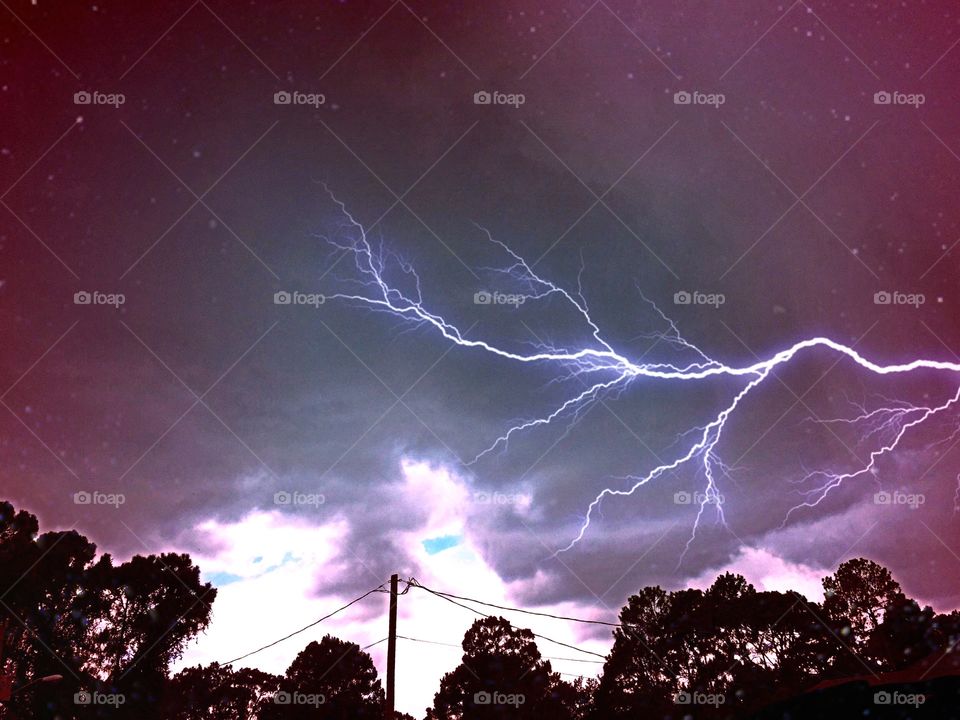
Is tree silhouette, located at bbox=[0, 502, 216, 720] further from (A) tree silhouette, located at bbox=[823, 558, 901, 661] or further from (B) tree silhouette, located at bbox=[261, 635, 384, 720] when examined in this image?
(A) tree silhouette, located at bbox=[823, 558, 901, 661]

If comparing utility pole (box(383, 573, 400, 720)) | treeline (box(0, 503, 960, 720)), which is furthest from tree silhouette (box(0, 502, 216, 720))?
utility pole (box(383, 573, 400, 720))

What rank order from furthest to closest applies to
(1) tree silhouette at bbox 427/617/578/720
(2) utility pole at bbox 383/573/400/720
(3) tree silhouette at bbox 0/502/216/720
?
(1) tree silhouette at bbox 427/617/578/720 < (3) tree silhouette at bbox 0/502/216/720 < (2) utility pole at bbox 383/573/400/720

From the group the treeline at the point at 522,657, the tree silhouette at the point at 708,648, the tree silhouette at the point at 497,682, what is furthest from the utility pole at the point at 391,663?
the tree silhouette at the point at 497,682

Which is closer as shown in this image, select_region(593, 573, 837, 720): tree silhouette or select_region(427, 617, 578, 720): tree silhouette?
select_region(593, 573, 837, 720): tree silhouette

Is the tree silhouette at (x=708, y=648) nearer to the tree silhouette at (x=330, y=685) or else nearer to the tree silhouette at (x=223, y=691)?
the tree silhouette at (x=330, y=685)

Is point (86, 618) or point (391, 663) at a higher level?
point (86, 618)

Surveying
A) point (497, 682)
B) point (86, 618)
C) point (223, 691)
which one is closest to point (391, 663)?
point (86, 618)

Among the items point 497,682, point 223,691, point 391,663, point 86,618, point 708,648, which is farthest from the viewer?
point 223,691

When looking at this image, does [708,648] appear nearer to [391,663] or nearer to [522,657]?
[522,657]

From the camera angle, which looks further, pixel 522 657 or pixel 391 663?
pixel 522 657

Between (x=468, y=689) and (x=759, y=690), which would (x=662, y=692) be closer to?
(x=759, y=690)
